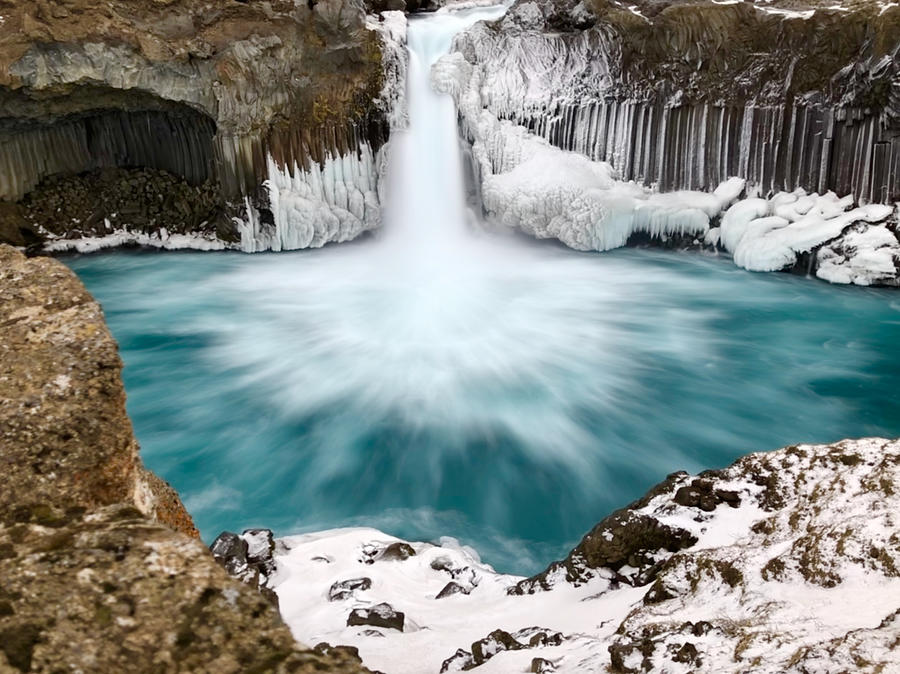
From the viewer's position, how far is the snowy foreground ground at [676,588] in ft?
8.22

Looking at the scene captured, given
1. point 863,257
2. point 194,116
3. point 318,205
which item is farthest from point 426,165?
point 863,257

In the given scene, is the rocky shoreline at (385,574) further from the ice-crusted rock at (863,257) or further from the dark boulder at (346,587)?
the ice-crusted rock at (863,257)

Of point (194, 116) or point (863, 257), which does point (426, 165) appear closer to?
point (194, 116)

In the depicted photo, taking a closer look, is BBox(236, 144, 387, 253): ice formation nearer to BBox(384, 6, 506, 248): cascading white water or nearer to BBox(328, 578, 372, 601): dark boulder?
BBox(384, 6, 506, 248): cascading white water

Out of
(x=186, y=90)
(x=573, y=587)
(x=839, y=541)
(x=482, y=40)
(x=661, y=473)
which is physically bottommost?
(x=661, y=473)

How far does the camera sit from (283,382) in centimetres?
880

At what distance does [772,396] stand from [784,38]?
6075mm

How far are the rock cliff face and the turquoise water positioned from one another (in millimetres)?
4193

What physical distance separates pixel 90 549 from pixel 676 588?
8.09 feet

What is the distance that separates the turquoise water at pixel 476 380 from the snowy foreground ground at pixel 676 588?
195 cm

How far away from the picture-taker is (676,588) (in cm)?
319

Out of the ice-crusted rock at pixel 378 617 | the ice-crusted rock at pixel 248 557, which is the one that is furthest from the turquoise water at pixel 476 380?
the ice-crusted rock at pixel 378 617

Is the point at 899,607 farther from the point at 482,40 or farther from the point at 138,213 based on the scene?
the point at 138,213

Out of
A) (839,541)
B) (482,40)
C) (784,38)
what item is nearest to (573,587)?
(839,541)
